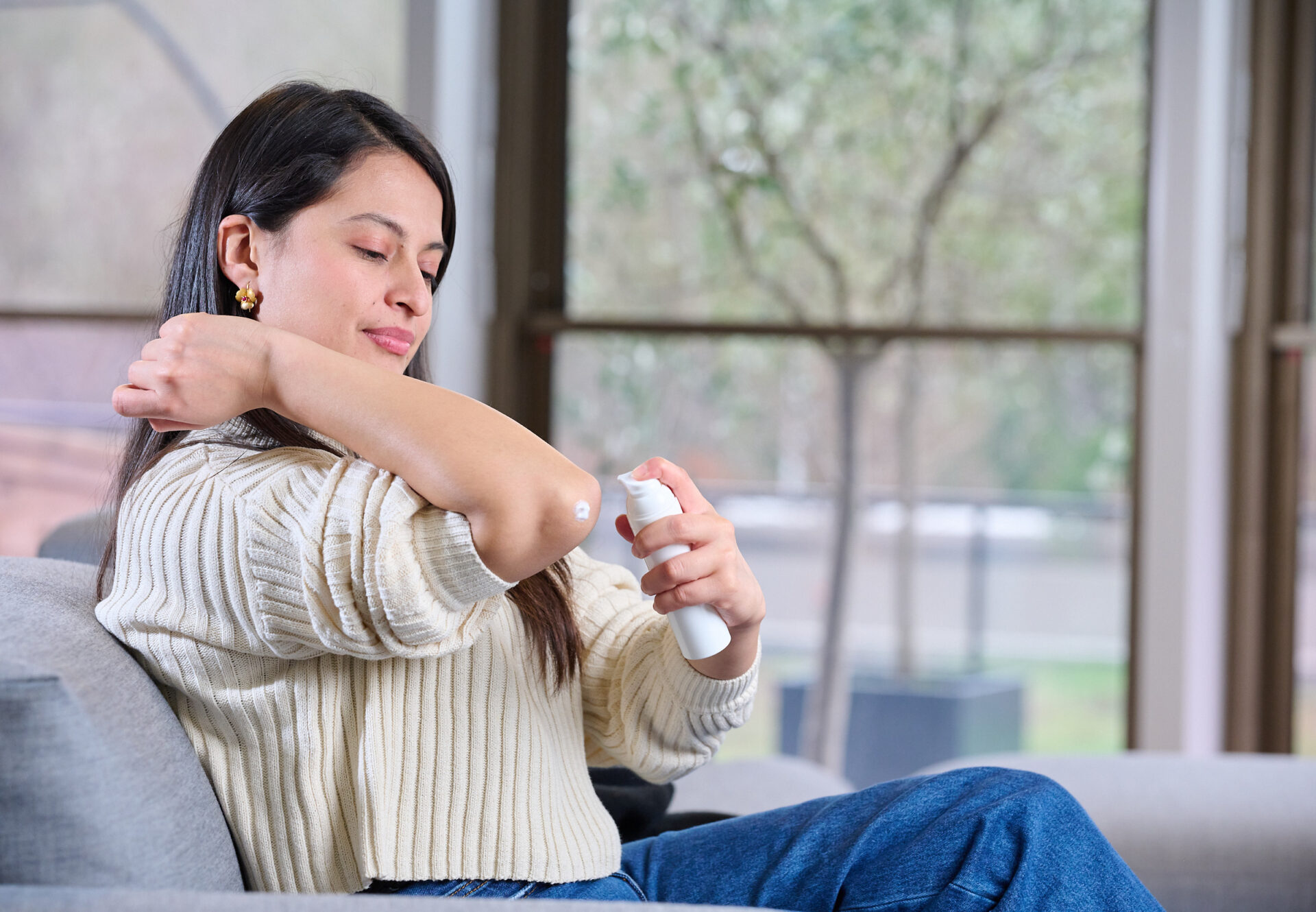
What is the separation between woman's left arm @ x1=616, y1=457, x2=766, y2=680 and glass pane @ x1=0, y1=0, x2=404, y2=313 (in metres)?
1.75

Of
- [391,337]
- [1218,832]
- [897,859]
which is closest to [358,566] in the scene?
[391,337]

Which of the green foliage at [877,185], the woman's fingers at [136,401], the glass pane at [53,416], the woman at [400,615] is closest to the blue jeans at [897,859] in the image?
the woman at [400,615]

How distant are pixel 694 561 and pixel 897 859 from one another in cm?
34

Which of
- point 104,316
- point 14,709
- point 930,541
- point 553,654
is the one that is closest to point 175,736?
point 14,709

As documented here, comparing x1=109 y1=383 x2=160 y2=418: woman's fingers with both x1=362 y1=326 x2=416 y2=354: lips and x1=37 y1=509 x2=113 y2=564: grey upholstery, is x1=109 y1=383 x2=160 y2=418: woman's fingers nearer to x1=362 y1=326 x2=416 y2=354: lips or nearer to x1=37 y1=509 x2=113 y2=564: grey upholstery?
x1=362 y1=326 x2=416 y2=354: lips

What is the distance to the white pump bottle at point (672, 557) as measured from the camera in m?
0.86

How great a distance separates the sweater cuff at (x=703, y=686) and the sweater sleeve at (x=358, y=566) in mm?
240

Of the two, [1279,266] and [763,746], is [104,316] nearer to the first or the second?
[763,746]

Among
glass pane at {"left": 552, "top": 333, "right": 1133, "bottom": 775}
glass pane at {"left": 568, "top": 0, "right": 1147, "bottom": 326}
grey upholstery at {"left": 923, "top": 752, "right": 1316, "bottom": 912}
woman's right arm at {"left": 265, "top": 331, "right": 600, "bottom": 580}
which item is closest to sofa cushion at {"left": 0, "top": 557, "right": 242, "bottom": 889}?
woman's right arm at {"left": 265, "top": 331, "right": 600, "bottom": 580}

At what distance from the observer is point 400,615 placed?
794 millimetres

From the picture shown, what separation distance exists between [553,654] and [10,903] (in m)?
0.45

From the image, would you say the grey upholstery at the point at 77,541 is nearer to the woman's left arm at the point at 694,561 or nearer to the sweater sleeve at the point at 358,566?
the sweater sleeve at the point at 358,566

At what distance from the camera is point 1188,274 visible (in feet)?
7.92

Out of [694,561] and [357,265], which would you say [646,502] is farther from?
[357,265]
